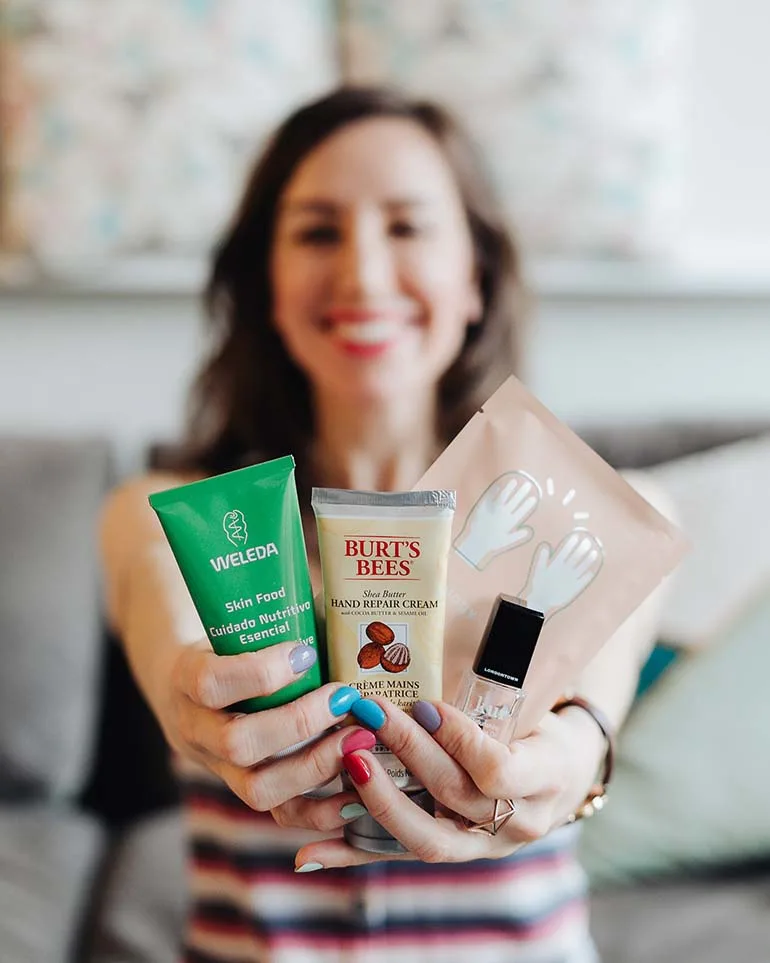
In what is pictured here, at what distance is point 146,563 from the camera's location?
66 centimetres

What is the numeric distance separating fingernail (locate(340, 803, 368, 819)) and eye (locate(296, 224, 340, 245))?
1.54 feet

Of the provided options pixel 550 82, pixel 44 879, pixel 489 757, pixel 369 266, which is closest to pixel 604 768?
pixel 489 757

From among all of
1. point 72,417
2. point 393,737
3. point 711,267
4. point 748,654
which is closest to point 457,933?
point 393,737

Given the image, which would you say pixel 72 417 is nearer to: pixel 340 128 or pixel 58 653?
pixel 58 653

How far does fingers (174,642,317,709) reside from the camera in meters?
0.40

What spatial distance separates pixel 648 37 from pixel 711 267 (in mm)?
297

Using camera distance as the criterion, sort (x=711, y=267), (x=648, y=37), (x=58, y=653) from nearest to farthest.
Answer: (x=58, y=653) → (x=648, y=37) → (x=711, y=267)

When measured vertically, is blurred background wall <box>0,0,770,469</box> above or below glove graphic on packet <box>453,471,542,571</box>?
above

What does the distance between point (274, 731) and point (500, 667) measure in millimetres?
100

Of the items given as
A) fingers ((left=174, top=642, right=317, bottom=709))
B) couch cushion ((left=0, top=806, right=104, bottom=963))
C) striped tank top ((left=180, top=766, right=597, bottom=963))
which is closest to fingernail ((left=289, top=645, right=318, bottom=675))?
fingers ((left=174, top=642, right=317, bottom=709))

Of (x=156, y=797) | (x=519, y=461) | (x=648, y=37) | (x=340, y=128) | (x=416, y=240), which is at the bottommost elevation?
(x=156, y=797)

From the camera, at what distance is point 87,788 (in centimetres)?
118

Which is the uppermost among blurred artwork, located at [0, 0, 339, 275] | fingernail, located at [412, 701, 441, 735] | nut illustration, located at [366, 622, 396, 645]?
blurred artwork, located at [0, 0, 339, 275]

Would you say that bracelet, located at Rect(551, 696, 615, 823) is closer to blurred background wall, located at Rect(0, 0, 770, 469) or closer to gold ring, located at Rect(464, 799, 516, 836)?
gold ring, located at Rect(464, 799, 516, 836)
